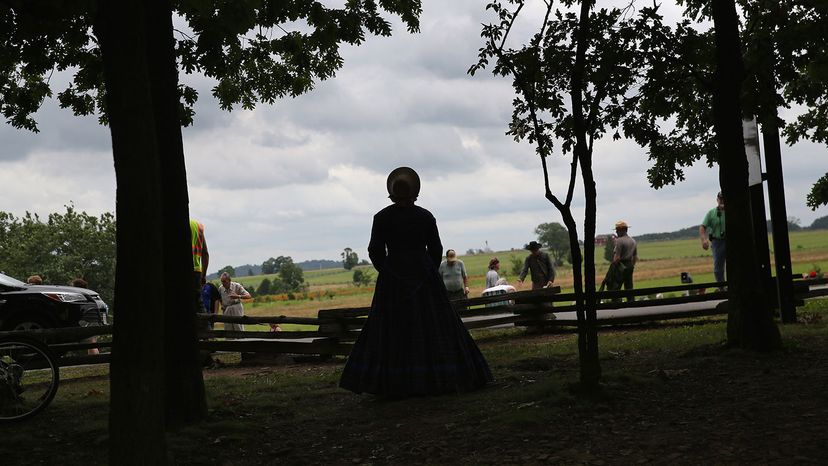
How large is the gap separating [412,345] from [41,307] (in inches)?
341

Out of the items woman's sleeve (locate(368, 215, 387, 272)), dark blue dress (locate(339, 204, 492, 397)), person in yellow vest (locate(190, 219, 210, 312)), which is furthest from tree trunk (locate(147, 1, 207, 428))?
person in yellow vest (locate(190, 219, 210, 312))

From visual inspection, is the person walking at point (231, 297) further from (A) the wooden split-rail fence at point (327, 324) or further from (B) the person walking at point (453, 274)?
(B) the person walking at point (453, 274)

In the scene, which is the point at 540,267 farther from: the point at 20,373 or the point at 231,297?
the point at 20,373

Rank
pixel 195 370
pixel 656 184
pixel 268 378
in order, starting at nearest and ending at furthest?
pixel 195 370
pixel 268 378
pixel 656 184

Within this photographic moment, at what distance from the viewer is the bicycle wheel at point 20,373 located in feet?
28.4

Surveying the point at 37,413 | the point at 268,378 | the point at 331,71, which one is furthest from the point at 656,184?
the point at 37,413

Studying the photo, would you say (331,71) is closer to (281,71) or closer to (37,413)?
(281,71)

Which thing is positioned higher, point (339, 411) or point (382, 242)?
point (382, 242)

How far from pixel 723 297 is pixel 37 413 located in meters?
12.0

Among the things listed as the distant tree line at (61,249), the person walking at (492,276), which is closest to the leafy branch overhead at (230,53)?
the person walking at (492,276)

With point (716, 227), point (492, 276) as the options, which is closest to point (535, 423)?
point (716, 227)

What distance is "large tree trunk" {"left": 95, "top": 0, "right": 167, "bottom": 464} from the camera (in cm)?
576

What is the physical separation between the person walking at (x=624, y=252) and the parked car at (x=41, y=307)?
10205mm

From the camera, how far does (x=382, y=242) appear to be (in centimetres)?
891
